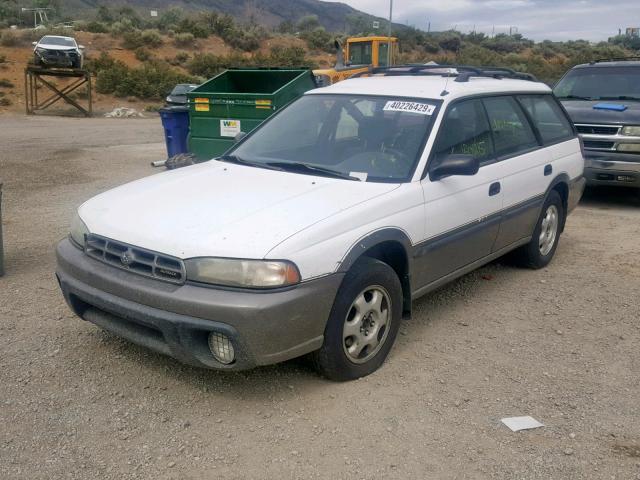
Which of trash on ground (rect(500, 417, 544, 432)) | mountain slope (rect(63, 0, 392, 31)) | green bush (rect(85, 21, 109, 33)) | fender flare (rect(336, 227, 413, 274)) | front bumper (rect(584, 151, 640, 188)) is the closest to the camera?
trash on ground (rect(500, 417, 544, 432))

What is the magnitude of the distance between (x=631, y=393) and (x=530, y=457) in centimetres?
102

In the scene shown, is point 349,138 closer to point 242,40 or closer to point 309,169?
point 309,169

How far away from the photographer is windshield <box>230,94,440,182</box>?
4270mm

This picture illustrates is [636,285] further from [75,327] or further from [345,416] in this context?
[75,327]

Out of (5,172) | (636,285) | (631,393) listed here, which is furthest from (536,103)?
(5,172)

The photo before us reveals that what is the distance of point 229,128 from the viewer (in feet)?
30.1

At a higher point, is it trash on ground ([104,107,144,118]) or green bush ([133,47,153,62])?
green bush ([133,47,153,62])

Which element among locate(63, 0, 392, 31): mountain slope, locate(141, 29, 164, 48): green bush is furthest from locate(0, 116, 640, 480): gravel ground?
locate(63, 0, 392, 31): mountain slope

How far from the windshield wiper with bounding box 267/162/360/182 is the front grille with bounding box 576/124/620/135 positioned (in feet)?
18.7

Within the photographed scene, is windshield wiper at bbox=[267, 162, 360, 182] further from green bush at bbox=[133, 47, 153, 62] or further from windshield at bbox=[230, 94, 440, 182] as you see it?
green bush at bbox=[133, 47, 153, 62]

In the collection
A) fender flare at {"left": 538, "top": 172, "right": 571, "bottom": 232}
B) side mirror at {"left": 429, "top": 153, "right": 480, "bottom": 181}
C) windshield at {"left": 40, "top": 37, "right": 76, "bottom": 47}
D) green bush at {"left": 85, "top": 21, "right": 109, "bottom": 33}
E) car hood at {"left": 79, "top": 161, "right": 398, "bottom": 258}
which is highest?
green bush at {"left": 85, "top": 21, "right": 109, "bottom": 33}

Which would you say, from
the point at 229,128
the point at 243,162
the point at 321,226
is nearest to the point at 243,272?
the point at 321,226

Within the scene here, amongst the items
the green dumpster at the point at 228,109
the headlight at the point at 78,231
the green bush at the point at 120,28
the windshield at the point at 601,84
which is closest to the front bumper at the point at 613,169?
the windshield at the point at 601,84

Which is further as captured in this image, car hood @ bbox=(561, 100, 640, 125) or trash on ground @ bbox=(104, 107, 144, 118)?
trash on ground @ bbox=(104, 107, 144, 118)
